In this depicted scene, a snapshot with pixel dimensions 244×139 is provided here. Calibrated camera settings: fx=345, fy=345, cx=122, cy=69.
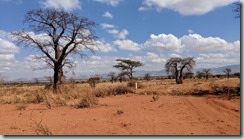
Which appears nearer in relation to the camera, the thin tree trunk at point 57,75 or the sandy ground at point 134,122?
the sandy ground at point 134,122

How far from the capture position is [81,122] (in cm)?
938

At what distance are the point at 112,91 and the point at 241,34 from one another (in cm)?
1302

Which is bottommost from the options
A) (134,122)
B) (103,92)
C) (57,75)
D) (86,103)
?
(134,122)

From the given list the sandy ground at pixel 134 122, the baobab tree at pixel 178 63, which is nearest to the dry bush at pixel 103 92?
the sandy ground at pixel 134 122

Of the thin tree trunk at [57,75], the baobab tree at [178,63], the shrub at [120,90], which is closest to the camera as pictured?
the shrub at [120,90]

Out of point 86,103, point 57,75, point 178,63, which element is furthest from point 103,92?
point 178,63

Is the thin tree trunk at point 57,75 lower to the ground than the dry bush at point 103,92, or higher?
higher

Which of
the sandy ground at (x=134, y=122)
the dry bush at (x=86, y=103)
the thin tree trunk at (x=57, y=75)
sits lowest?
the sandy ground at (x=134, y=122)

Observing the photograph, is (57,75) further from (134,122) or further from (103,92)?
(134,122)

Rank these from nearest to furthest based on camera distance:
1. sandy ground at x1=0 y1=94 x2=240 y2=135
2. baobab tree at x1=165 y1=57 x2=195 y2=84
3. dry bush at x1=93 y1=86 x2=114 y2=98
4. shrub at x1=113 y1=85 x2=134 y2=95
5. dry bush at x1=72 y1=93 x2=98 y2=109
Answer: sandy ground at x1=0 y1=94 x2=240 y2=135, dry bush at x1=72 y1=93 x2=98 y2=109, dry bush at x1=93 y1=86 x2=114 y2=98, shrub at x1=113 y1=85 x2=134 y2=95, baobab tree at x1=165 y1=57 x2=195 y2=84

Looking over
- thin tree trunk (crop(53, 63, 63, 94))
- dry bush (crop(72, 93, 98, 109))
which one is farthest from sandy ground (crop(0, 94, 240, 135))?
thin tree trunk (crop(53, 63, 63, 94))

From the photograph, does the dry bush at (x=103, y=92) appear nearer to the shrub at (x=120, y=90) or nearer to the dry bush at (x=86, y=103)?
the shrub at (x=120, y=90)

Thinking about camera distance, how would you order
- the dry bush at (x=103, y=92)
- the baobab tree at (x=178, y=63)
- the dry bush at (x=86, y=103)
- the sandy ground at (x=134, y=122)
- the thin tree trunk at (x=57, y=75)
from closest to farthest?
1. the sandy ground at (x=134, y=122)
2. the dry bush at (x=86, y=103)
3. the dry bush at (x=103, y=92)
4. the thin tree trunk at (x=57, y=75)
5. the baobab tree at (x=178, y=63)

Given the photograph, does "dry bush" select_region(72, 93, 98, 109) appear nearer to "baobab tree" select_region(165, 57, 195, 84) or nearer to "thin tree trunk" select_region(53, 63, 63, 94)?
"thin tree trunk" select_region(53, 63, 63, 94)
